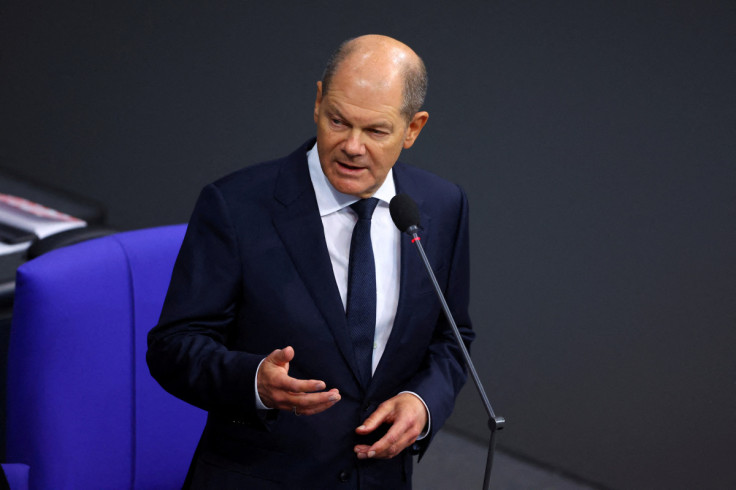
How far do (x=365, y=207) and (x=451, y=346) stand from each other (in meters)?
0.30

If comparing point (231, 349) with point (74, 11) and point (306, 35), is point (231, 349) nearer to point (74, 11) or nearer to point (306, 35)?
point (306, 35)

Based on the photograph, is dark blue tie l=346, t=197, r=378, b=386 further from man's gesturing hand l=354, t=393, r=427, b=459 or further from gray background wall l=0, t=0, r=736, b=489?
gray background wall l=0, t=0, r=736, b=489

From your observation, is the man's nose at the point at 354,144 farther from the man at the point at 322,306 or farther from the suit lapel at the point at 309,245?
the suit lapel at the point at 309,245

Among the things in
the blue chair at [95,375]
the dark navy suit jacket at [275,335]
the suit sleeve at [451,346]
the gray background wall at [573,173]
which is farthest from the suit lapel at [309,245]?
the gray background wall at [573,173]

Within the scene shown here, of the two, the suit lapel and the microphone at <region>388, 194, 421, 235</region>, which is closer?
the microphone at <region>388, 194, 421, 235</region>

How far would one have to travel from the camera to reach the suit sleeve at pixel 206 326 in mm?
1230

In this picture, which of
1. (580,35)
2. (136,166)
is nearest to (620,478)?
(580,35)

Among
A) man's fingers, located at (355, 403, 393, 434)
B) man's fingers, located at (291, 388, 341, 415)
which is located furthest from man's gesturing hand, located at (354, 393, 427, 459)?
man's fingers, located at (291, 388, 341, 415)

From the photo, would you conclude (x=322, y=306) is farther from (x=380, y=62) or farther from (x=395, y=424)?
(x=380, y=62)

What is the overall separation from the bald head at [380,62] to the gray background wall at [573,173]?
1.30 m

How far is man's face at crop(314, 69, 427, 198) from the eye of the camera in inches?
48.9

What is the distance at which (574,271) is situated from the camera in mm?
2660

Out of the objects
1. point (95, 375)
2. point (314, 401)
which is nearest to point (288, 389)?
point (314, 401)

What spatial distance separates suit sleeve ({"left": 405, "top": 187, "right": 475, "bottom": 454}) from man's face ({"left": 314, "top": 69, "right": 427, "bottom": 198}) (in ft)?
0.80
